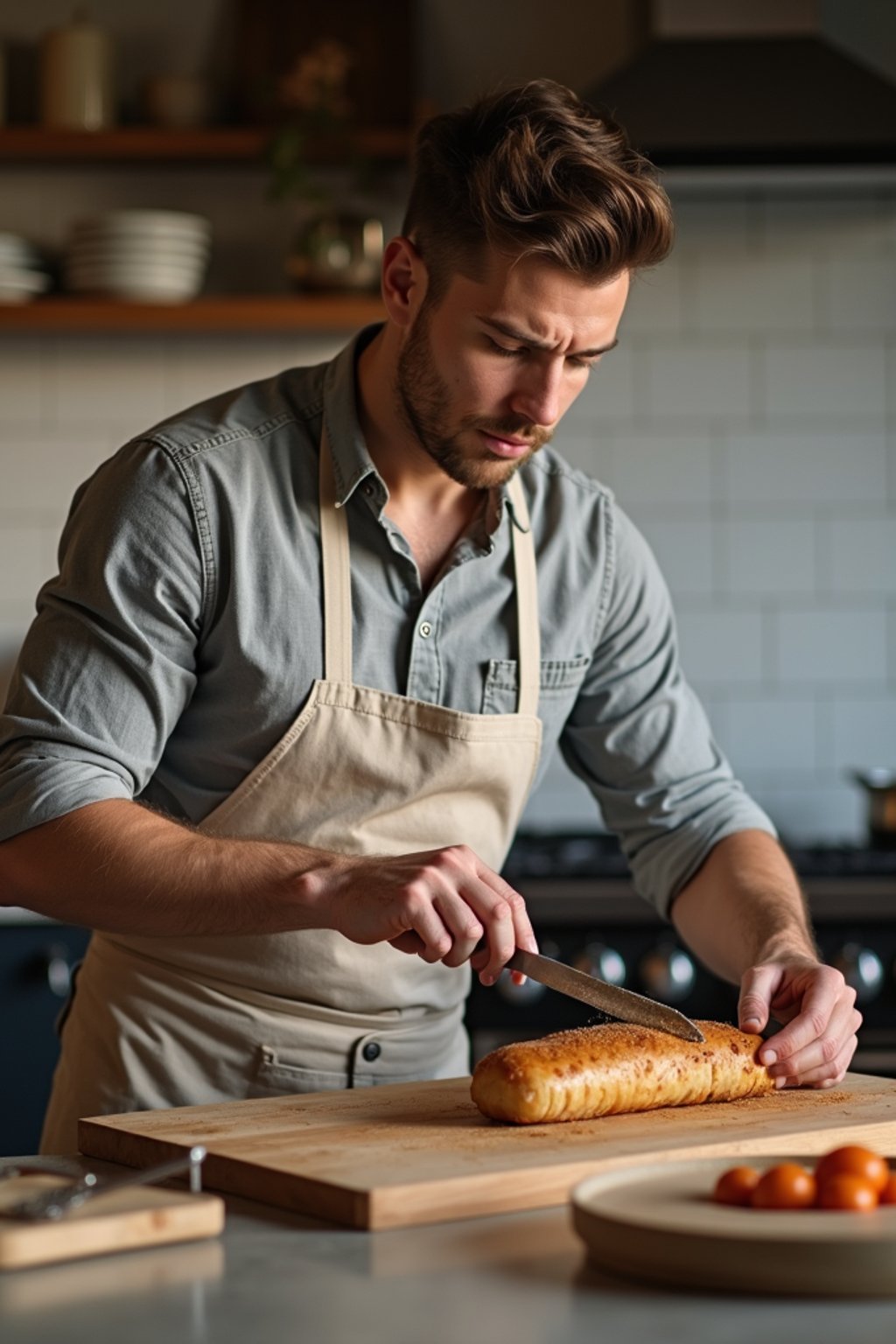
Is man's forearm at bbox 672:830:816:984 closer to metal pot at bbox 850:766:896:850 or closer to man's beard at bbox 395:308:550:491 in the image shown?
man's beard at bbox 395:308:550:491

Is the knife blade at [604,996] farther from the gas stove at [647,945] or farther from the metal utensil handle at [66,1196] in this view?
the gas stove at [647,945]

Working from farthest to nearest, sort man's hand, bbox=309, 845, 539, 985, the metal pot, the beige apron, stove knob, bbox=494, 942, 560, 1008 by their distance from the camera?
the metal pot, stove knob, bbox=494, 942, 560, 1008, the beige apron, man's hand, bbox=309, 845, 539, 985

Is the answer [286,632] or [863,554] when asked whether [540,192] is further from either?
[863,554]

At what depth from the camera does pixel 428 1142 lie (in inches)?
52.7

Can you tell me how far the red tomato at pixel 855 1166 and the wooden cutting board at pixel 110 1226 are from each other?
400 mm

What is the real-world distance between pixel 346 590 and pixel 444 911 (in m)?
0.48

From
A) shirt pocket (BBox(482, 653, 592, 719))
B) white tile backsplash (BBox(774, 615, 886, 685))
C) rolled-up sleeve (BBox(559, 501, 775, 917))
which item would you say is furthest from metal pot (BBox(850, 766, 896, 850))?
shirt pocket (BBox(482, 653, 592, 719))

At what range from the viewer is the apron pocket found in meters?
1.73

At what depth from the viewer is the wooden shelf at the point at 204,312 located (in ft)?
10.4

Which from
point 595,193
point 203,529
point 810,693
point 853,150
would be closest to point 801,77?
point 853,150

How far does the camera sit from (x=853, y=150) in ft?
9.49

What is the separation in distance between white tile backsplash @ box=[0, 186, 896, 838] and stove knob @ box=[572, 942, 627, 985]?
0.63m

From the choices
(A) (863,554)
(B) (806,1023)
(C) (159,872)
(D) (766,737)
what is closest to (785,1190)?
(B) (806,1023)

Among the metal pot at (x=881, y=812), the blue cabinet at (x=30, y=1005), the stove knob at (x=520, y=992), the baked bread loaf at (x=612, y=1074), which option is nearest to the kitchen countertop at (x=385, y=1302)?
the baked bread loaf at (x=612, y=1074)
